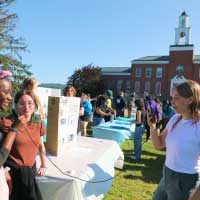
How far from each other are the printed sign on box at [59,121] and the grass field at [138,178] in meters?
1.55

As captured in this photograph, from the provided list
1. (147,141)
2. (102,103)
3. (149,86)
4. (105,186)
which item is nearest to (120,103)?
(147,141)

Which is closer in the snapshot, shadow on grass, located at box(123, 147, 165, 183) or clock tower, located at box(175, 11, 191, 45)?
shadow on grass, located at box(123, 147, 165, 183)

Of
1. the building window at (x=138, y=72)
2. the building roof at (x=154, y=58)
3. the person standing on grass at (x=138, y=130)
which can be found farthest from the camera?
the building window at (x=138, y=72)

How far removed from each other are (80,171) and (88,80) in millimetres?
49837

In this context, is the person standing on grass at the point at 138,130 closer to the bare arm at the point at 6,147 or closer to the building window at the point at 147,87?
the bare arm at the point at 6,147

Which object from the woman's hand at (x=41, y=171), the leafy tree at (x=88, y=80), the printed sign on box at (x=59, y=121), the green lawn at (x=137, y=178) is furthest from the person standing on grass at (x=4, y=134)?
the leafy tree at (x=88, y=80)

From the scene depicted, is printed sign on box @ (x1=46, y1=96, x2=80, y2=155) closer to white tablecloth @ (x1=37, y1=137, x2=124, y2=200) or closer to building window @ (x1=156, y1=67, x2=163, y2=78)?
white tablecloth @ (x1=37, y1=137, x2=124, y2=200)

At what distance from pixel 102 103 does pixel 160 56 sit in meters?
46.5

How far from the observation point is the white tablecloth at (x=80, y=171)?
2.38 metres

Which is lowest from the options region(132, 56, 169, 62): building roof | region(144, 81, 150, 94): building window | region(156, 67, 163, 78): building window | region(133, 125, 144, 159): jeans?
region(133, 125, 144, 159): jeans

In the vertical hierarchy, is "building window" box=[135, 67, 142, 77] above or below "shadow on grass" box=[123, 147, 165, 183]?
above

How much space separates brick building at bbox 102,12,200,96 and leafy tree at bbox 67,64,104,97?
426 centimetres

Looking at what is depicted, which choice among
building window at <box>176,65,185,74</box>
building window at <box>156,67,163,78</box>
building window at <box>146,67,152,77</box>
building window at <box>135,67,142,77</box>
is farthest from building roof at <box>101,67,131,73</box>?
building window at <box>176,65,185,74</box>

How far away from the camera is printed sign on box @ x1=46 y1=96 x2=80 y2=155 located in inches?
112
